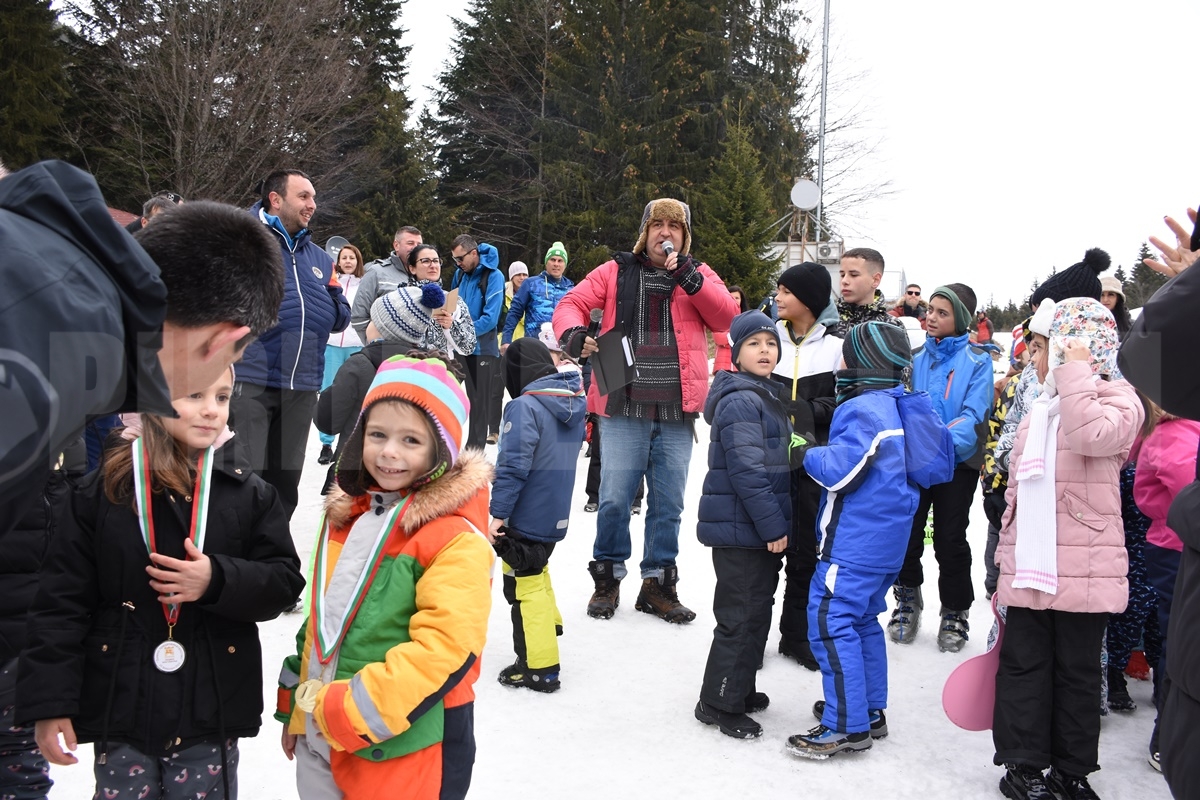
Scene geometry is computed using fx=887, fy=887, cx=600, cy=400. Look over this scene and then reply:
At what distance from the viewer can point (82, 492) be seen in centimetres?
228

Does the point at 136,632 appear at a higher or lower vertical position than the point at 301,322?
lower

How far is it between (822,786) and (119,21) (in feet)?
59.0

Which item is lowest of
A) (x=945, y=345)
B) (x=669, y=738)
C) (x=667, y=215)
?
(x=669, y=738)

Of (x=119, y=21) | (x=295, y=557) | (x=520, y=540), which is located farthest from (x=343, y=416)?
(x=119, y=21)

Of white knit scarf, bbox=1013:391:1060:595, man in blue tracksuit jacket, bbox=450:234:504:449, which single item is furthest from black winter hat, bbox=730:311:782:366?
man in blue tracksuit jacket, bbox=450:234:504:449

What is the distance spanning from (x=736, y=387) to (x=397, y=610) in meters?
2.16

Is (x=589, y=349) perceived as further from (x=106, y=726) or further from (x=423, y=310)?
(x=106, y=726)

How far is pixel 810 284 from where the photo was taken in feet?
15.2

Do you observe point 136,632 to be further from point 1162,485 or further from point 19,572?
point 1162,485

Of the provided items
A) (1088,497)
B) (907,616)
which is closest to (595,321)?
(907,616)

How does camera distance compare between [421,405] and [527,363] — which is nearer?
[421,405]

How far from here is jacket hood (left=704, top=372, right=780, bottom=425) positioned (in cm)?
402

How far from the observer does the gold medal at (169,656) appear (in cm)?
220

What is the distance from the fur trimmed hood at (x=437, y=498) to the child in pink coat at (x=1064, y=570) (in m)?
Answer: 2.04
